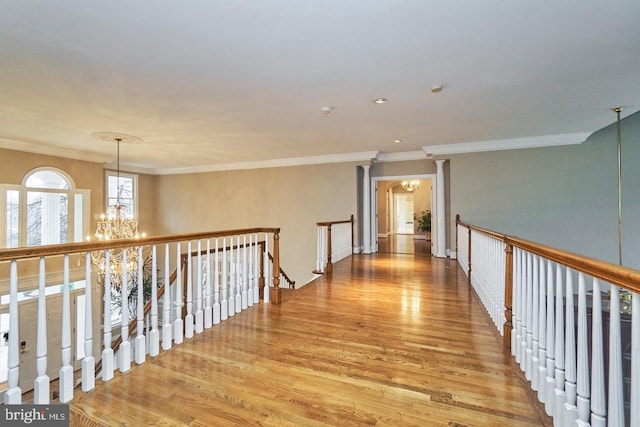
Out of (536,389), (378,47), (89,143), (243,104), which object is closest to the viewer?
(536,389)

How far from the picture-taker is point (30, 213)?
602 centimetres

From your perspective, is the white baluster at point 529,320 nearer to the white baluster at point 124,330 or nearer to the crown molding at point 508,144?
the white baluster at point 124,330

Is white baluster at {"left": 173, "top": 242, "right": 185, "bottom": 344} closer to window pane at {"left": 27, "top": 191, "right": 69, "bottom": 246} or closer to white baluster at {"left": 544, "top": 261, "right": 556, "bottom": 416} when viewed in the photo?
white baluster at {"left": 544, "top": 261, "right": 556, "bottom": 416}

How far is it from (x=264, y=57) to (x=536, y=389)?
10.5ft

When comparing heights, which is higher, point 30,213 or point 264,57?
point 264,57

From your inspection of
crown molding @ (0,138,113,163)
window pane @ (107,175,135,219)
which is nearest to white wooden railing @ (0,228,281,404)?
crown molding @ (0,138,113,163)

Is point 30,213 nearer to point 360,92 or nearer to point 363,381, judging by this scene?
point 360,92

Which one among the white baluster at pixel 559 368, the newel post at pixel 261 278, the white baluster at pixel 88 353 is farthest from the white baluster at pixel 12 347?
the white baluster at pixel 559 368

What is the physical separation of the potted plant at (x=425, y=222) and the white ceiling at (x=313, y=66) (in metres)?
5.76

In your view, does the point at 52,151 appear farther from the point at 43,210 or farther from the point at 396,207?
the point at 396,207

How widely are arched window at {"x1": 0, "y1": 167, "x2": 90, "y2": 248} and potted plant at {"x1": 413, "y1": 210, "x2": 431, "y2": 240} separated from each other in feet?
33.6

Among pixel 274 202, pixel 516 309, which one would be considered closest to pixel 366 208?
pixel 274 202

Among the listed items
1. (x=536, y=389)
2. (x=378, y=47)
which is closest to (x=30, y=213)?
(x=378, y=47)

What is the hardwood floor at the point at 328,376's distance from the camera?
1657 millimetres
